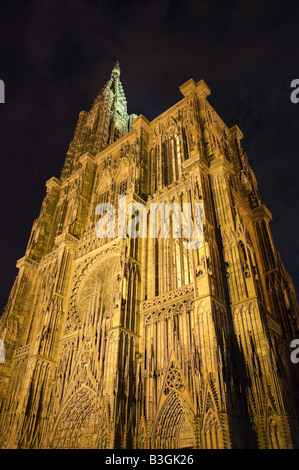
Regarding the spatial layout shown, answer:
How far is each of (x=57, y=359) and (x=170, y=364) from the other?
7969 millimetres

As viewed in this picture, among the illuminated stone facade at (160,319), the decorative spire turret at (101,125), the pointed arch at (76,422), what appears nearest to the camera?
the illuminated stone facade at (160,319)

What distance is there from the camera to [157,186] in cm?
2312

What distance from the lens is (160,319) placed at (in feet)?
53.2

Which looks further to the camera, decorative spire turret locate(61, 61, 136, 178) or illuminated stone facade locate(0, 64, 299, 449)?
decorative spire turret locate(61, 61, 136, 178)

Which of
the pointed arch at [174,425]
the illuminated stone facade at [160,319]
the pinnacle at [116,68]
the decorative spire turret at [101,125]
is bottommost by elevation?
the pointed arch at [174,425]

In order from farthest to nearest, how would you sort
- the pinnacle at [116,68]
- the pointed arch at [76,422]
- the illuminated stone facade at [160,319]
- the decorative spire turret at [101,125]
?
the pinnacle at [116,68]
the decorative spire turret at [101,125]
the pointed arch at [76,422]
the illuminated stone facade at [160,319]

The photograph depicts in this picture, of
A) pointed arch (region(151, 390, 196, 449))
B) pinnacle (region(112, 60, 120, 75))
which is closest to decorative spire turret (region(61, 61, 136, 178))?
pinnacle (region(112, 60, 120, 75))

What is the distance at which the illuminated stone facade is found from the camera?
12930mm

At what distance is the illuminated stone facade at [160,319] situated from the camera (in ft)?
→ 42.4

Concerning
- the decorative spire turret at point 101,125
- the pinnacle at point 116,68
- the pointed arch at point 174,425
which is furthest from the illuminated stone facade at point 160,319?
the pinnacle at point 116,68

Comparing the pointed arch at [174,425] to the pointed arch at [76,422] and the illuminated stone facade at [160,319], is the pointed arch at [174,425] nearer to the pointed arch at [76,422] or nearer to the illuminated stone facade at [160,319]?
the illuminated stone facade at [160,319]

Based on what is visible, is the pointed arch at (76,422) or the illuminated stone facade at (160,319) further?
the pointed arch at (76,422)

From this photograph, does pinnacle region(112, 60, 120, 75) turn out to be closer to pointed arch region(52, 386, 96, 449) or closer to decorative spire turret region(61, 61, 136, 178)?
decorative spire turret region(61, 61, 136, 178)

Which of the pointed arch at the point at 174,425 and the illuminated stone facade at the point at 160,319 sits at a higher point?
the illuminated stone facade at the point at 160,319
